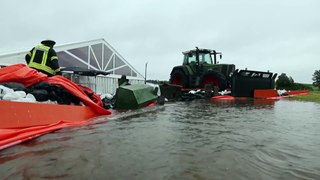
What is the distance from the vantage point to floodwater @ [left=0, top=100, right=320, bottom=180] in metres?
2.99

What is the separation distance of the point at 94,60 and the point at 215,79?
25.4 feet

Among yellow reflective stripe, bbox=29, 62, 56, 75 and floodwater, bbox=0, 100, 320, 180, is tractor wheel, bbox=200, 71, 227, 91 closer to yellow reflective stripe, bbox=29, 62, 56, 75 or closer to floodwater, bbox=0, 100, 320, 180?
yellow reflective stripe, bbox=29, 62, 56, 75

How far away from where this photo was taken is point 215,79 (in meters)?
17.0

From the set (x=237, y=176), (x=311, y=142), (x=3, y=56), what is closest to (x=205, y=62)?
(x=3, y=56)

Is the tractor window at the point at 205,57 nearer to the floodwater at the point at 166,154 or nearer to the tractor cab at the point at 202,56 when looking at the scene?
the tractor cab at the point at 202,56

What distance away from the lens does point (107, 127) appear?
5.66 meters

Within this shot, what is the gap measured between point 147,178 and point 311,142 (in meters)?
2.72

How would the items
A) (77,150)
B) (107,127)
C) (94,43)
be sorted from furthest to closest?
(94,43) → (107,127) → (77,150)

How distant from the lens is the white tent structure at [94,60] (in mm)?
17453

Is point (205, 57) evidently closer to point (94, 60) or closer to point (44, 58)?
point (94, 60)

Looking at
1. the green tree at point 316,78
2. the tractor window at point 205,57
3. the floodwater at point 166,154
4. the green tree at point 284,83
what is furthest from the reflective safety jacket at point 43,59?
the green tree at point 316,78

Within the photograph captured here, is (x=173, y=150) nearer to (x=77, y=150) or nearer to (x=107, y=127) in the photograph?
(x=77, y=150)

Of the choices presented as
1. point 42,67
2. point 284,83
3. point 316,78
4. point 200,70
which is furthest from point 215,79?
point 316,78

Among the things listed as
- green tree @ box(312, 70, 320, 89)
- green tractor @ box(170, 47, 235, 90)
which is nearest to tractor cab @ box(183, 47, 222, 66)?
green tractor @ box(170, 47, 235, 90)
